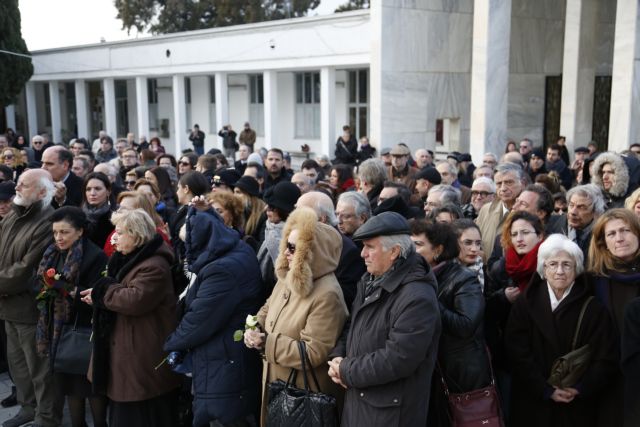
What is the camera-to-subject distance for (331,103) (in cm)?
1998

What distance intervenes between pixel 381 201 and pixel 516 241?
1.86 metres

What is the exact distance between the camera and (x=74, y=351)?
15.6ft

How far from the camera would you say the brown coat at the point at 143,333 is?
14.1ft

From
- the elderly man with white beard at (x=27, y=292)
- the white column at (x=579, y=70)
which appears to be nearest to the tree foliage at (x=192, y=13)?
the white column at (x=579, y=70)

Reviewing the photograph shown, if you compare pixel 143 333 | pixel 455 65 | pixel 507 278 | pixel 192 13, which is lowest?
pixel 143 333

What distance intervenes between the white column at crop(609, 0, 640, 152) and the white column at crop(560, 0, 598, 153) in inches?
83.1

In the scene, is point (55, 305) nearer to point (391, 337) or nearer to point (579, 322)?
point (391, 337)

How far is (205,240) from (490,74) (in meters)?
11.0

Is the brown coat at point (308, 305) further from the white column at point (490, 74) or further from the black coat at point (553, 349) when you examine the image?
the white column at point (490, 74)

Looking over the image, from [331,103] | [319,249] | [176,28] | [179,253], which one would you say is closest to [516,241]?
[319,249]

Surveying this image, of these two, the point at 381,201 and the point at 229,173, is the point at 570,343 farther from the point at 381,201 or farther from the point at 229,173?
the point at 229,173

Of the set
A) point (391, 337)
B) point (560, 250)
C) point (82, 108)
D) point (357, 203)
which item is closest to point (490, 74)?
point (357, 203)

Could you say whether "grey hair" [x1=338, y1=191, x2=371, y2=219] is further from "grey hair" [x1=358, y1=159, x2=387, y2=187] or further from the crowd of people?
"grey hair" [x1=358, y1=159, x2=387, y2=187]

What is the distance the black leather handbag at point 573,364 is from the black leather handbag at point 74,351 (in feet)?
10.5
